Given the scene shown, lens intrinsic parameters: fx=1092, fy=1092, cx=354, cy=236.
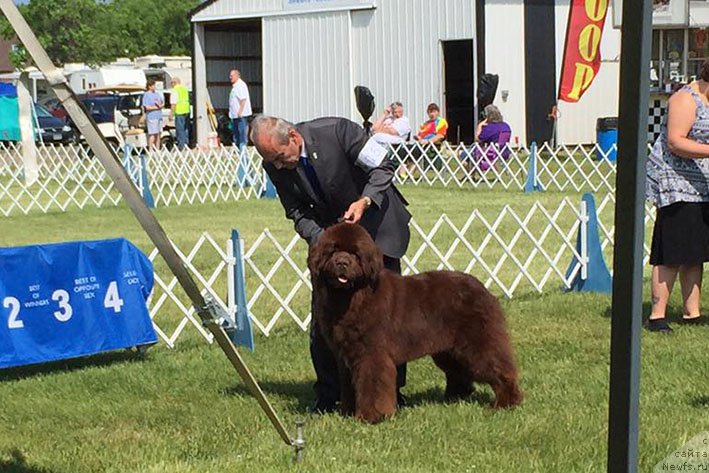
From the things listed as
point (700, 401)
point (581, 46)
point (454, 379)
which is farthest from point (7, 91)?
point (700, 401)

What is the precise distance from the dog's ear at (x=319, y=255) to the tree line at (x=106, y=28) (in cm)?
3435

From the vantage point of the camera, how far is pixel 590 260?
8555 millimetres

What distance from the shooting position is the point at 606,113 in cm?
2506

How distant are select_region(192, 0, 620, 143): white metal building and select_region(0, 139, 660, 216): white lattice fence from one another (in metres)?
4.72

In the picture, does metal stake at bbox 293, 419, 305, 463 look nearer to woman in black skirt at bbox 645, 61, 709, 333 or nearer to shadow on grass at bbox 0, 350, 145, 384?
shadow on grass at bbox 0, 350, 145, 384

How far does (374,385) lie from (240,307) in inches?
90.5

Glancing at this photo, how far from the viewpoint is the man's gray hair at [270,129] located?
4.96 meters

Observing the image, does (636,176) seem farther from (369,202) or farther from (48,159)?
(48,159)

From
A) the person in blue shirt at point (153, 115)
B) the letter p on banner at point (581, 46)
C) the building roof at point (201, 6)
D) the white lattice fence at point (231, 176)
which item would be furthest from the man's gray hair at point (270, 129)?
the building roof at point (201, 6)

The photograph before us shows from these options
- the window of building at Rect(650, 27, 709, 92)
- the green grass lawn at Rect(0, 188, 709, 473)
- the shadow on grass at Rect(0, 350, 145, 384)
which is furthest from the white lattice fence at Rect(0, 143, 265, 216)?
the window of building at Rect(650, 27, 709, 92)

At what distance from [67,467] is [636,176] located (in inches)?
118

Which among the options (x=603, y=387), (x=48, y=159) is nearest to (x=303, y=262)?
(x=603, y=387)

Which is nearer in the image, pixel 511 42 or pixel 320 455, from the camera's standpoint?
pixel 320 455

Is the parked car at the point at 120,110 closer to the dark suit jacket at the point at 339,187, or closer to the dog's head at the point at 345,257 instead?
the dark suit jacket at the point at 339,187
